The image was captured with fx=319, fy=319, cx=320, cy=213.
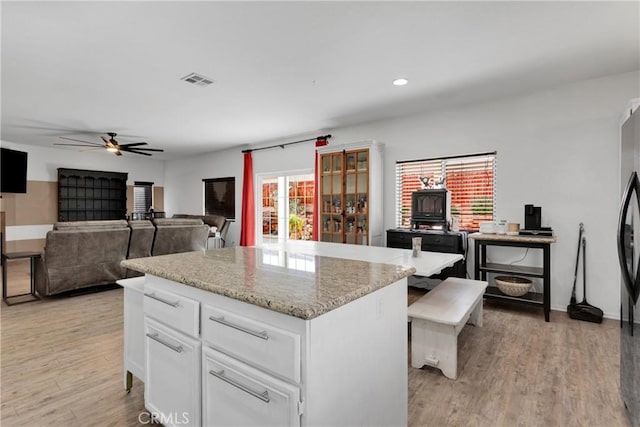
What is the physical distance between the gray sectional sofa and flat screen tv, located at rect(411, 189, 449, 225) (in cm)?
362

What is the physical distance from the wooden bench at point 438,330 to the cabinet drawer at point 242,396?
58.5 inches

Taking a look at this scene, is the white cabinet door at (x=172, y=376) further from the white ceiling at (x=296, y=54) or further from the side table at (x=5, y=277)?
the side table at (x=5, y=277)

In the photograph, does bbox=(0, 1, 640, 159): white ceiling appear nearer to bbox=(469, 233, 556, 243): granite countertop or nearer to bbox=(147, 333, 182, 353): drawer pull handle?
bbox=(469, 233, 556, 243): granite countertop

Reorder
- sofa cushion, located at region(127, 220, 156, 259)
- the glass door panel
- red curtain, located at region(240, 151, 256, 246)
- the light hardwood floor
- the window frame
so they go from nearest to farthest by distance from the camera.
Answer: the light hardwood floor, sofa cushion, located at region(127, 220, 156, 259), the glass door panel, red curtain, located at region(240, 151, 256, 246), the window frame

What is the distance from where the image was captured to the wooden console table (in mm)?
3324

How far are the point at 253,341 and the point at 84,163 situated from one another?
8.84 meters

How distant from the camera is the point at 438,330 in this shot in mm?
2330

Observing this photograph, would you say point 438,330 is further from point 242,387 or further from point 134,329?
point 134,329

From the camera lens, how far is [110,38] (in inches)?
102

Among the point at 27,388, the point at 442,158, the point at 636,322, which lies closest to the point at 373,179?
the point at 442,158

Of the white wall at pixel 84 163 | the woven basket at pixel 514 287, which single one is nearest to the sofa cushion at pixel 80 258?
the white wall at pixel 84 163

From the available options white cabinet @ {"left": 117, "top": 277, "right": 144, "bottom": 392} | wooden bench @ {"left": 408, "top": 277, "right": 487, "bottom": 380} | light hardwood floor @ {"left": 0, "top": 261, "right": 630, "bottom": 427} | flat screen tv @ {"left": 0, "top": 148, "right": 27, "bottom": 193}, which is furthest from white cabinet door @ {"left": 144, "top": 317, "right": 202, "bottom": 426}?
flat screen tv @ {"left": 0, "top": 148, "right": 27, "bottom": 193}

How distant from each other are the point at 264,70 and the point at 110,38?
1305 millimetres

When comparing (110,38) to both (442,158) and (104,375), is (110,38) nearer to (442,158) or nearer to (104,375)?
(104,375)
